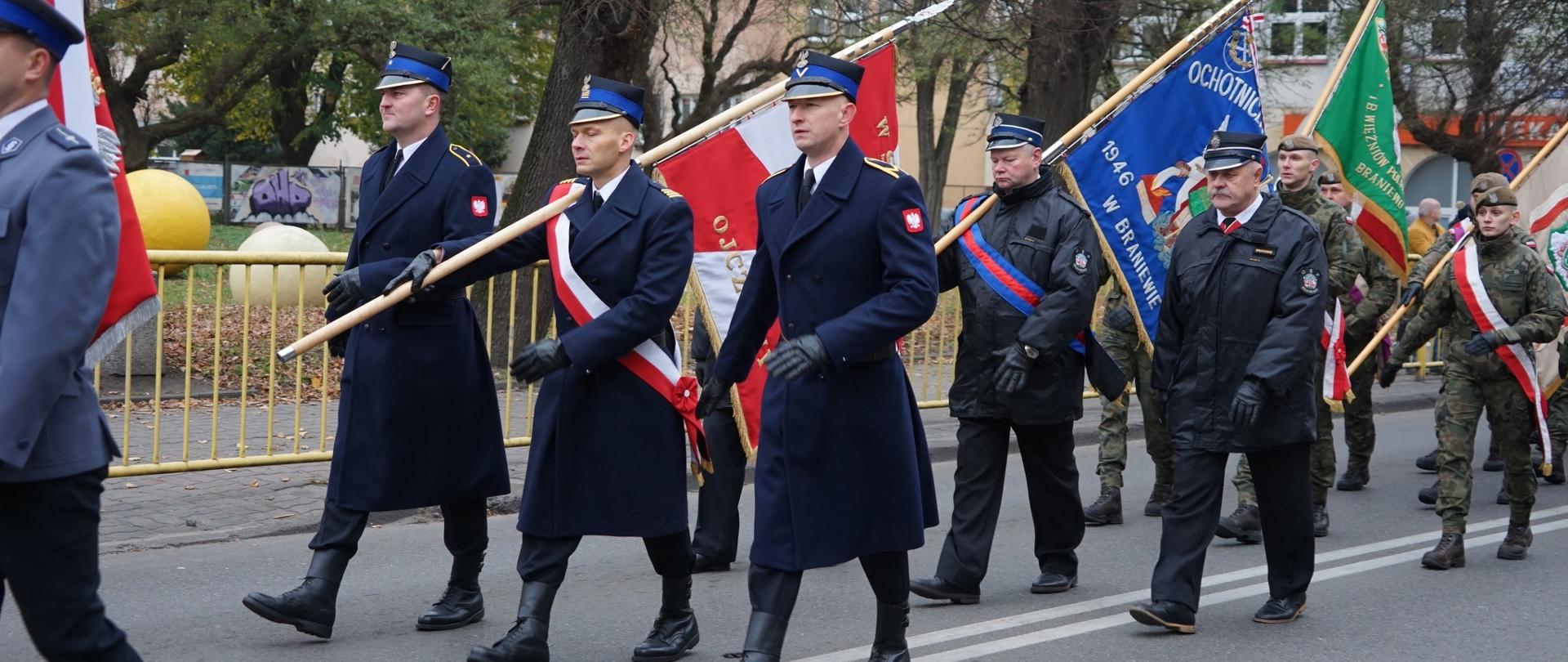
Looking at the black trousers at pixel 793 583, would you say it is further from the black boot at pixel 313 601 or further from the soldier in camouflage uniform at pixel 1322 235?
the soldier in camouflage uniform at pixel 1322 235

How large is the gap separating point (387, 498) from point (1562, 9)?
17730 millimetres

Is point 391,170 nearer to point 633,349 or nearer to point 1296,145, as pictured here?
point 633,349

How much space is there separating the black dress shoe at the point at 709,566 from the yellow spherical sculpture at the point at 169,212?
9.59 m

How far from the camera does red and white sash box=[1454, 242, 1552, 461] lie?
25.5 ft

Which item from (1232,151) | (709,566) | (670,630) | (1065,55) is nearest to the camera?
(670,630)

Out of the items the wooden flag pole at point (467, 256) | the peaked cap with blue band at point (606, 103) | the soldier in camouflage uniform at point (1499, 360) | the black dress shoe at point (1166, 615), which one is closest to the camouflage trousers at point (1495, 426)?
the soldier in camouflage uniform at point (1499, 360)

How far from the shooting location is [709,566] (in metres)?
7.02

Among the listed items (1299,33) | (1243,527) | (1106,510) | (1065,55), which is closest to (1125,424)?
(1106,510)

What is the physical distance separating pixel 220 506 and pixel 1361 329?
598 centimetres

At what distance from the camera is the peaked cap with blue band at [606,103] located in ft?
16.8

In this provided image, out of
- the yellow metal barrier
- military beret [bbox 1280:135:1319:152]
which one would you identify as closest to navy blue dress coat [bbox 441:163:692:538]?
the yellow metal barrier

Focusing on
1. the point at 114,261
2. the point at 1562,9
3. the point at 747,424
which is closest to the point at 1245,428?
the point at 747,424

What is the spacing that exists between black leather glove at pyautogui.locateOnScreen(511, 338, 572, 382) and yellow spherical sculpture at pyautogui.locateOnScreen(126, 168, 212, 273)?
11.1m

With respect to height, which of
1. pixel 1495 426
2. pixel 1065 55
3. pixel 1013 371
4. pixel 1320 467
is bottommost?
pixel 1320 467
